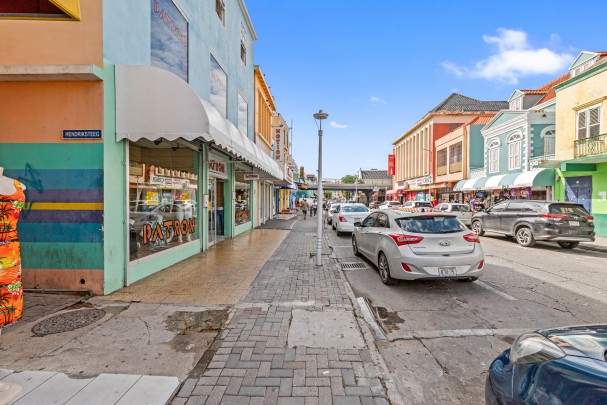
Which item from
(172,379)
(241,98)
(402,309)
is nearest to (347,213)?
(241,98)

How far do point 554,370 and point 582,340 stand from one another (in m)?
0.46

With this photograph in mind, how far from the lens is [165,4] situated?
7.29 m

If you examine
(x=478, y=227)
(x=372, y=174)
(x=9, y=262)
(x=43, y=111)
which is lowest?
(x=478, y=227)

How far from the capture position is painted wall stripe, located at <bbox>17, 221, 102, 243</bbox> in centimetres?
540

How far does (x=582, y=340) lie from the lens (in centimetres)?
193

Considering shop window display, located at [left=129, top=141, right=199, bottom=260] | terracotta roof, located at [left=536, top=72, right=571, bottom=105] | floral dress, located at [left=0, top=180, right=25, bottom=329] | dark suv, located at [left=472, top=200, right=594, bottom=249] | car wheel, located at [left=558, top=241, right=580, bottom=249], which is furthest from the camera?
terracotta roof, located at [left=536, top=72, right=571, bottom=105]

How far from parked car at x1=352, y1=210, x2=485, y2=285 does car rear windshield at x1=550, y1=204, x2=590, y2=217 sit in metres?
7.46

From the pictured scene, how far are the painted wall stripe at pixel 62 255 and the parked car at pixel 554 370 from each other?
5.97 m

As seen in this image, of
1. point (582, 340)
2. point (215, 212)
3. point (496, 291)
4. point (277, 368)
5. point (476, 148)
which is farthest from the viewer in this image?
point (476, 148)

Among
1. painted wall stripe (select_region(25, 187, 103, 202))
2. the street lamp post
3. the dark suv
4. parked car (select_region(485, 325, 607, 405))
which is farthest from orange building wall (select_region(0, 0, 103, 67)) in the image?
the dark suv

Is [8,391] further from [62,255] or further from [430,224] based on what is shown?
[430,224]

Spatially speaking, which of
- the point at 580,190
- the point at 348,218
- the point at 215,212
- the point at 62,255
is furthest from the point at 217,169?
the point at 580,190

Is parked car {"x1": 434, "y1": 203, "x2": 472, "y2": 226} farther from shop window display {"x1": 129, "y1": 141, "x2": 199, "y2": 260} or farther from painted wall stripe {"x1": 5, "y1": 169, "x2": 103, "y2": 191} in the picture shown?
painted wall stripe {"x1": 5, "y1": 169, "x2": 103, "y2": 191}

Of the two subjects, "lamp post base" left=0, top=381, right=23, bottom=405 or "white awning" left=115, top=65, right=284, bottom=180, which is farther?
"white awning" left=115, top=65, right=284, bottom=180
